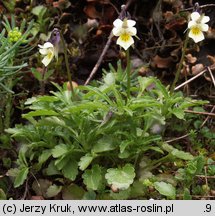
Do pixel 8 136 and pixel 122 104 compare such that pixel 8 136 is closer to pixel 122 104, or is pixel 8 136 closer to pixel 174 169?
pixel 122 104

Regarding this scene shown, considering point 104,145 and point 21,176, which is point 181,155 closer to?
point 104,145

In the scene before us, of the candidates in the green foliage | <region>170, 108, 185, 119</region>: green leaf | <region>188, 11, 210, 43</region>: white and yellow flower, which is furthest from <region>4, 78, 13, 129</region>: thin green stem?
<region>188, 11, 210, 43</region>: white and yellow flower

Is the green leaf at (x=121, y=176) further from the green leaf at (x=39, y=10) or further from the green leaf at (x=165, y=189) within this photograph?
the green leaf at (x=39, y=10)

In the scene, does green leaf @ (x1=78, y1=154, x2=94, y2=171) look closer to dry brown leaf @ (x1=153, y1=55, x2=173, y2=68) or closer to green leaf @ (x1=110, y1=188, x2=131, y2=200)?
green leaf @ (x1=110, y1=188, x2=131, y2=200)

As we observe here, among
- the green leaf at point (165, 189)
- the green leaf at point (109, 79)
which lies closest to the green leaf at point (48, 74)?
the green leaf at point (109, 79)

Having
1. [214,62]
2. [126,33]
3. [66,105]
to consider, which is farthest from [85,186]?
[214,62]

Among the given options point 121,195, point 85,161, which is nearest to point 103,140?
point 85,161
